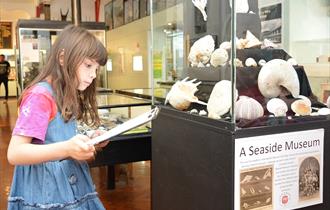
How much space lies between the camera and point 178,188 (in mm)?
1850

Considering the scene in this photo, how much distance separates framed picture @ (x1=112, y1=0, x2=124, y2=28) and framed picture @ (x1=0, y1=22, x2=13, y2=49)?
233 inches

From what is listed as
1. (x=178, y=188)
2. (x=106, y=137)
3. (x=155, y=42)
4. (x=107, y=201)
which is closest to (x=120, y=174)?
(x=107, y=201)

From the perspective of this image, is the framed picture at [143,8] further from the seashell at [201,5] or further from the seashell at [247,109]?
the seashell at [247,109]

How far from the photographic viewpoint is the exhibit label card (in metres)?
1.46

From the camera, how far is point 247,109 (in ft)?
5.09

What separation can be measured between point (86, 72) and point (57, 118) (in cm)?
19

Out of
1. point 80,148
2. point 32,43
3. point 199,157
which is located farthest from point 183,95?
point 32,43

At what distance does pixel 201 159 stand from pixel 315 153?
49cm

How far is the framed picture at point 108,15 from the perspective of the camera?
11321 mm

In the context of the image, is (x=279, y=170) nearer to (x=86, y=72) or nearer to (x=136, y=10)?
(x=86, y=72)

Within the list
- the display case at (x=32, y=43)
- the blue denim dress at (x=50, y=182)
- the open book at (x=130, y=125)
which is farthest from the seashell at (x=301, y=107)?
the display case at (x=32, y=43)

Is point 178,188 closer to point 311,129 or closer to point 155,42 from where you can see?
Result: point 311,129

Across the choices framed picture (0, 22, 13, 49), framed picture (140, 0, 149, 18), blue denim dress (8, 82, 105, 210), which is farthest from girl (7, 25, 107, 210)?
framed picture (0, 22, 13, 49)

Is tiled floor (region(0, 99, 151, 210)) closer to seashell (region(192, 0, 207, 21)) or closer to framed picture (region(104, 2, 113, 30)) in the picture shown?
seashell (region(192, 0, 207, 21))
